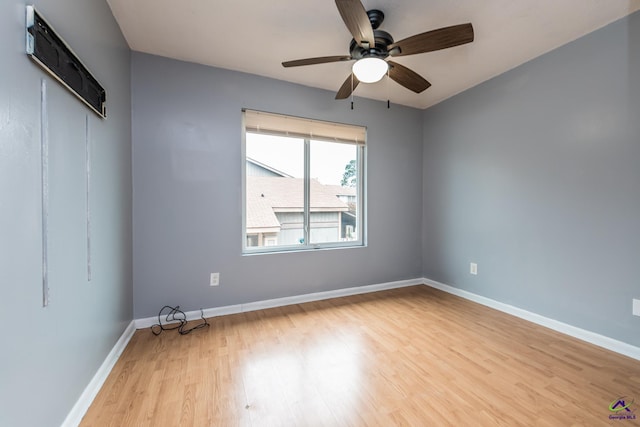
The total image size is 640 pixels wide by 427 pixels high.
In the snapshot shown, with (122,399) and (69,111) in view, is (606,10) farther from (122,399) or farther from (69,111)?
(122,399)

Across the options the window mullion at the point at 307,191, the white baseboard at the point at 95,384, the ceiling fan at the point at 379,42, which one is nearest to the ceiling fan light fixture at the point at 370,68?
the ceiling fan at the point at 379,42

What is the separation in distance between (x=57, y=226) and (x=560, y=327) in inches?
143

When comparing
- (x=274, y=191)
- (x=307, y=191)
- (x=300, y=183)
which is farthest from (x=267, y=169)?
(x=307, y=191)

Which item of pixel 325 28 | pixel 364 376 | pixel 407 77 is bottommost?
pixel 364 376

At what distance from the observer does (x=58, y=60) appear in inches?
44.6

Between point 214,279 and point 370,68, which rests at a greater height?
point 370,68

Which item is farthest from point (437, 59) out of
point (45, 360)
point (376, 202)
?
point (45, 360)

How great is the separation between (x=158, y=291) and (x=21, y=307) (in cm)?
159

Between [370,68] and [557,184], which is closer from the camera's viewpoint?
[370,68]

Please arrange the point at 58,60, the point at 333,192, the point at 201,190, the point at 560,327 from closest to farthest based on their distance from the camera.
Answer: the point at 58,60 → the point at 560,327 → the point at 201,190 → the point at 333,192

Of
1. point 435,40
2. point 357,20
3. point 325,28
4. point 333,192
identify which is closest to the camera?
point 357,20

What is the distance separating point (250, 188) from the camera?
284cm

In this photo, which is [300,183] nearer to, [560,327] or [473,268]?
[473,268]

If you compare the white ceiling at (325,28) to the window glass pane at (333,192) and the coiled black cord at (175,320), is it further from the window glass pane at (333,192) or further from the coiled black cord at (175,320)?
the coiled black cord at (175,320)
